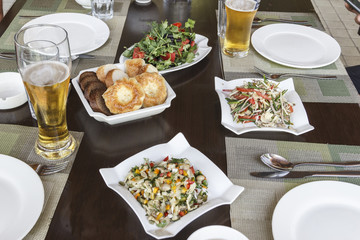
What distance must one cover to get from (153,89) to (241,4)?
23.6 inches

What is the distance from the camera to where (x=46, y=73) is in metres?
1.01

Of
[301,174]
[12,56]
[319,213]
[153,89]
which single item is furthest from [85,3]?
[319,213]

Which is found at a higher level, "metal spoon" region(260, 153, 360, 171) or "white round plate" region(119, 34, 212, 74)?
"white round plate" region(119, 34, 212, 74)

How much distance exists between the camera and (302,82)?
1494 mm

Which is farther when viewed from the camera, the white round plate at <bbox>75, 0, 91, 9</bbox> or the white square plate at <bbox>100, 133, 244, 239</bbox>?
the white round plate at <bbox>75, 0, 91, 9</bbox>

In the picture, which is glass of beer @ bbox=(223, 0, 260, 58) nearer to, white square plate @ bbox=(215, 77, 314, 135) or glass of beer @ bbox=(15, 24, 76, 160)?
white square plate @ bbox=(215, 77, 314, 135)

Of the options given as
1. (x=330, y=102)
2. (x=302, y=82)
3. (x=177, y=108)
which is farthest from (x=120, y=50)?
(x=330, y=102)

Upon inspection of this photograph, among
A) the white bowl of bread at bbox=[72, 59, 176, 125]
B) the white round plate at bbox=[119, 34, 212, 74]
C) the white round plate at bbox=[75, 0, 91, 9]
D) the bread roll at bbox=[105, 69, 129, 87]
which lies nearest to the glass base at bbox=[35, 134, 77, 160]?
the white bowl of bread at bbox=[72, 59, 176, 125]

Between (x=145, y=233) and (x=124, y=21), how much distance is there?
47.7 inches

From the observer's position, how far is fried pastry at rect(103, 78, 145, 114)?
1164 millimetres

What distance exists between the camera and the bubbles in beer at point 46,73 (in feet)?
3.25

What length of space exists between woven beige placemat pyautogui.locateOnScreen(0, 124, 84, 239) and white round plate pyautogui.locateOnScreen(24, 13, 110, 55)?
1.60 feet

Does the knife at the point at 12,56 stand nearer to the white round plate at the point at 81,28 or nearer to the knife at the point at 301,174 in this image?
the white round plate at the point at 81,28

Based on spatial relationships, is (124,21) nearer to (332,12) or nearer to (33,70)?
(33,70)
